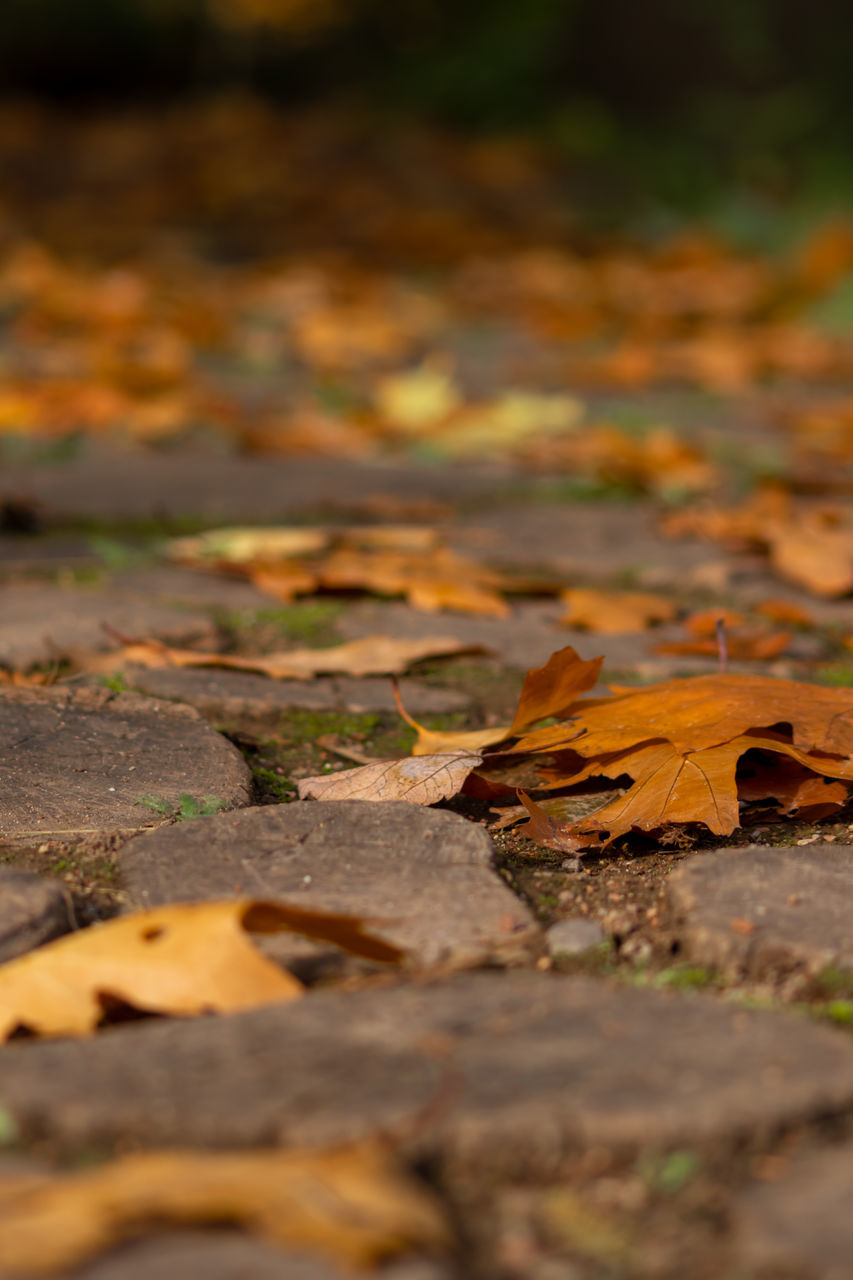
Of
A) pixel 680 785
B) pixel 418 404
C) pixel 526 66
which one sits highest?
pixel 526 66

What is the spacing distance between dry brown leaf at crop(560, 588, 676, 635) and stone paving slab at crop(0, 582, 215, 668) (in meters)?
0.46

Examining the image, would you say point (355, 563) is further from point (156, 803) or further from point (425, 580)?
Answer: point (156, 803)

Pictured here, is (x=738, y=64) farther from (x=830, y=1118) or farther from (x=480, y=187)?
(x=830, y=1118)

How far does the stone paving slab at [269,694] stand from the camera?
1.35 m

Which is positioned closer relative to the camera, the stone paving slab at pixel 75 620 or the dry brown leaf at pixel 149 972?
the dry brown leaf at pixel 149 972

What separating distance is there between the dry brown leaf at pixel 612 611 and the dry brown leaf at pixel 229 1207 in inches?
44.6

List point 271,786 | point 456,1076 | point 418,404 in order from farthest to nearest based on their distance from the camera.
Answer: point 418,404 → point 271,786 → point 456,1076

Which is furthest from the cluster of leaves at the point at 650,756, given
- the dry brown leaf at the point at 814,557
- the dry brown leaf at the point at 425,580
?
the dry brown leaf at the point at 814,557

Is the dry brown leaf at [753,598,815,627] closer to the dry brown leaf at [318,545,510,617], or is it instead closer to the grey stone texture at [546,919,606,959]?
the dry brown leaf at [318,545,510,617]

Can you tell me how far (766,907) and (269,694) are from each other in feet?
2.15

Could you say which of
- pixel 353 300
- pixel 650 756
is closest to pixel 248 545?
pixel 650 756

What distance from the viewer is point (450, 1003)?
77 centimetres

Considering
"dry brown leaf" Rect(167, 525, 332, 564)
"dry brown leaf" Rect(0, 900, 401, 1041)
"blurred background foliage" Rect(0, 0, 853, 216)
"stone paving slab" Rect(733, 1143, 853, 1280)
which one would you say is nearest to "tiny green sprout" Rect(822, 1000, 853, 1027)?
"stone paving slab" Rect(733, 1143, 853, 1280)

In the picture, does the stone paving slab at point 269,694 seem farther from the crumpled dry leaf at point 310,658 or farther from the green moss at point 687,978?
the green moss at point 687,978
